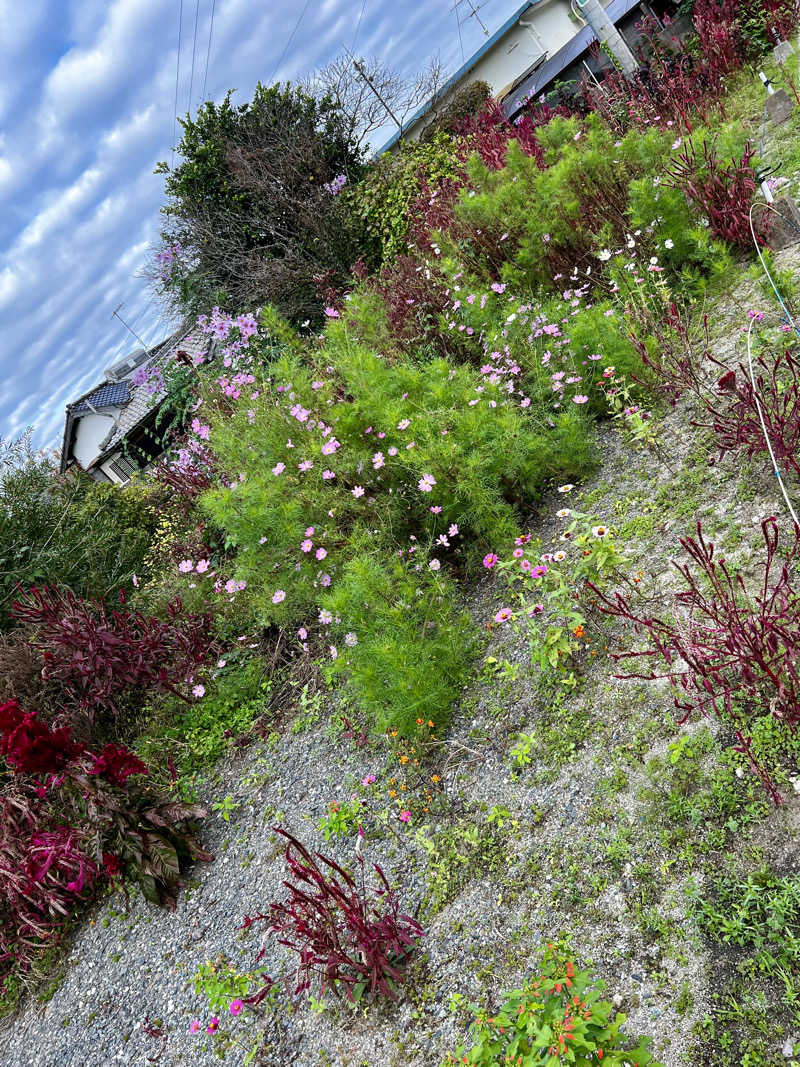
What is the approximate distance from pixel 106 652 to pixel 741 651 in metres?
3.50

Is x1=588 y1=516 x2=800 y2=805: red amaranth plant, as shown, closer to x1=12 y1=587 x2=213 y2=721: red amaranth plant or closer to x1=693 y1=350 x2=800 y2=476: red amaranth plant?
x1=693 y1=350 x2=800 y2=476: red amaranth plant

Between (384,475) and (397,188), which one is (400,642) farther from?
(397,188)

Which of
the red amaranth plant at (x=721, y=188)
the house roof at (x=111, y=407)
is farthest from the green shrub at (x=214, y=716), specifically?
the house roof at (x=111, y=407)

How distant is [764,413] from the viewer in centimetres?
251

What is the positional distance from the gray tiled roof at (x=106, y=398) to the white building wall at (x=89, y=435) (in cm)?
49

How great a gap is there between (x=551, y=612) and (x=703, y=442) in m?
1.06

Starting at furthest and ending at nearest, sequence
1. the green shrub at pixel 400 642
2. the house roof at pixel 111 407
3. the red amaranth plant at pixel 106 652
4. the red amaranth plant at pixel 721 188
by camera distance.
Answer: the house roof at pixel 111 407, the red amaranth plant at pixel 106 652, the red amaranth plant at pixel 721 188, the green shrub at pixel 400 642

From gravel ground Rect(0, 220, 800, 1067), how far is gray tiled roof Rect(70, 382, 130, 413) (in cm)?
2625

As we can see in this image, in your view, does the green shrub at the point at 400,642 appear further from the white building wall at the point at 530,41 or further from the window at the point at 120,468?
the white building wall at the point at 530,41

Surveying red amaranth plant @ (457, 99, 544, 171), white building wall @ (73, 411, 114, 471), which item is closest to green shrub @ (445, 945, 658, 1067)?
red amaranth plant @ (457, 99, 544, 171)

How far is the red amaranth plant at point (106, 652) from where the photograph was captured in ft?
13.0

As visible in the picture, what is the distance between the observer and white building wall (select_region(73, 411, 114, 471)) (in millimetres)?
28172

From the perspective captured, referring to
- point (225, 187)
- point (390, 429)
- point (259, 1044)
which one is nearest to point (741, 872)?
point (259, 1044)

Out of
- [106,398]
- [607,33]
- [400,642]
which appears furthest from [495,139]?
[106,398]
